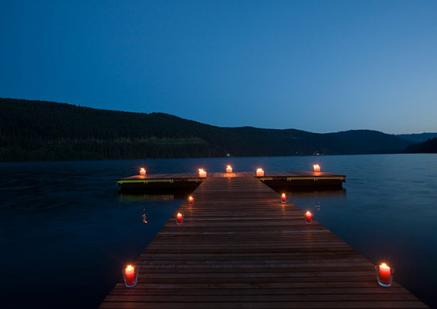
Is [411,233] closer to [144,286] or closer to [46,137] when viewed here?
[144,286]

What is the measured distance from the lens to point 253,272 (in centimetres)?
546

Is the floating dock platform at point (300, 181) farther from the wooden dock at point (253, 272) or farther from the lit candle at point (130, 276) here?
the lit candle at point (130, 276)

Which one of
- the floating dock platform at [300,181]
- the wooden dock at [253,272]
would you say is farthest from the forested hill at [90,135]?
the wooden dock at [253,272]

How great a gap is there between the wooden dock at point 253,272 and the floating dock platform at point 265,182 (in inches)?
662

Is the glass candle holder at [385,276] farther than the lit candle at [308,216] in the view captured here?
No

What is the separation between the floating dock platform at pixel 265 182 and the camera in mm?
25703

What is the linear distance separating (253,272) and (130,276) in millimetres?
2254

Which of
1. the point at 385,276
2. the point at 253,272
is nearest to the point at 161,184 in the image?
the point at 253,272

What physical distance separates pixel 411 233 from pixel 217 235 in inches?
459

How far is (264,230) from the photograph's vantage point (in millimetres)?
8406

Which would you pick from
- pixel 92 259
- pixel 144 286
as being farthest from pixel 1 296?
pixel 144 286

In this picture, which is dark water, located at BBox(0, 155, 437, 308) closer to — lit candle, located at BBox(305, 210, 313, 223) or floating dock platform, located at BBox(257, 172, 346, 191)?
floating dock platform, located at BBox(257, 172, 346, 191)

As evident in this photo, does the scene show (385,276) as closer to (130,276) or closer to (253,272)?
(253,272)

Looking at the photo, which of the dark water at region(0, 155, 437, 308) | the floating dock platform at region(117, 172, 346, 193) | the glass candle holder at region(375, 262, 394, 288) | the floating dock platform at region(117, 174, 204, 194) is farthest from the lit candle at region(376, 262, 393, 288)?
the floating dock platform at region(117, 174, 204, 194)
